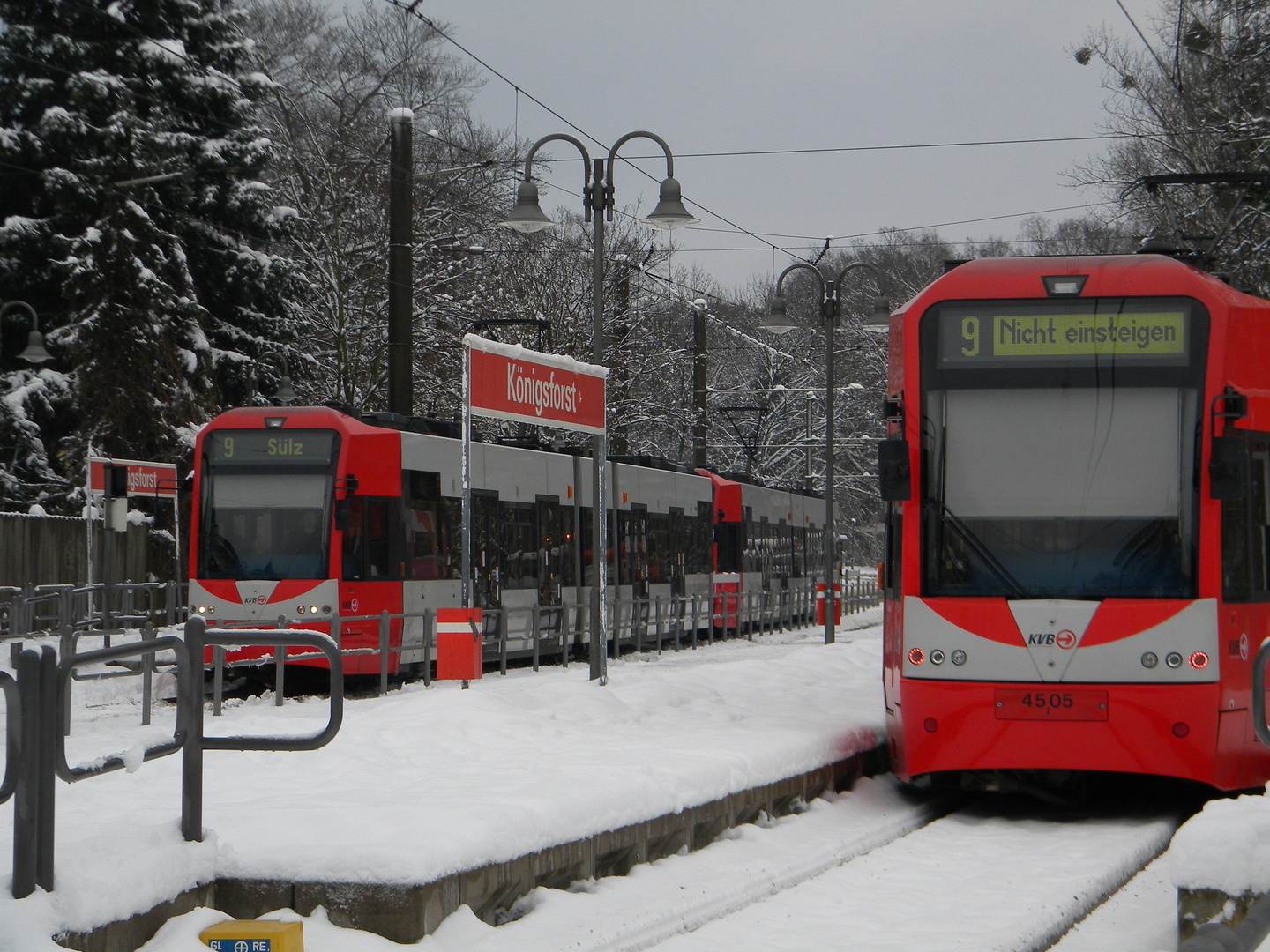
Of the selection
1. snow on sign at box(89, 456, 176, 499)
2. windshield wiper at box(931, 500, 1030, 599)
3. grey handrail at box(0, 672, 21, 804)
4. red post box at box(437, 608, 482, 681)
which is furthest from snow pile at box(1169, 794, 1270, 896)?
snow on sign at box(89, 456, 176, 499)

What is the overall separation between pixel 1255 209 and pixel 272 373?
20003 millimetres

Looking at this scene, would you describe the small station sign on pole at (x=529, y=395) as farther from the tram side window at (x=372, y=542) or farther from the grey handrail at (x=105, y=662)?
the grey handrail at (x=105, y=662)

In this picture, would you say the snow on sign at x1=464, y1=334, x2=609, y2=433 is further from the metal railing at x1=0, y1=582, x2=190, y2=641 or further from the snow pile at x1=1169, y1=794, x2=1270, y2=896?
the snow pile at x1=1169, y1=794, x2=1270, y2=896

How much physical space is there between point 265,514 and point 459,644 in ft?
15.8

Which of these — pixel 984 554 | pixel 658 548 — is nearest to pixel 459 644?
pixel 984 554

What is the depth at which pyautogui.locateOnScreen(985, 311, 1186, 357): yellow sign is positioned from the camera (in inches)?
417

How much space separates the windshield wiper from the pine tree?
72.7 feet

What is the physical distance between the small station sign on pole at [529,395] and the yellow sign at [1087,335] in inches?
207

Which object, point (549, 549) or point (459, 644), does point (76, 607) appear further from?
point (459, 644)

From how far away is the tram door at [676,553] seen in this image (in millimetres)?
31891

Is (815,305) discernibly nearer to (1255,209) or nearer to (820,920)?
(1255,209)

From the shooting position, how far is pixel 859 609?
5144 centimetres

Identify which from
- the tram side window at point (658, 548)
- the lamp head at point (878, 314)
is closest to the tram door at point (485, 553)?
the tram side window at point (658, 548)

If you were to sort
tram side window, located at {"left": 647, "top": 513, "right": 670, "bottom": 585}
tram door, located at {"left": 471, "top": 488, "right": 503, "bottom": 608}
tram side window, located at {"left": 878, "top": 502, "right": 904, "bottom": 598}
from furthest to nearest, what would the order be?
tram side window, located at {"left": 647, "top": 513, "right": 670, "bottom": 585}, tram door, located at {"left": 471, "top": 488, "right": 503, "bottom": 608}, tram side window, located at {"left": 878, "top": 502, "right": 904, "bottom": 598}
